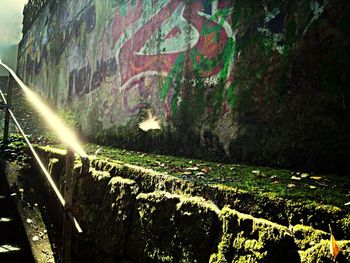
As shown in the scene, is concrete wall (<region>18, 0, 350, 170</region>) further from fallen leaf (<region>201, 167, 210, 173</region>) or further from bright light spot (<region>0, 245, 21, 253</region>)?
bright light spot (<region>0, 245, 21, 253</region>)

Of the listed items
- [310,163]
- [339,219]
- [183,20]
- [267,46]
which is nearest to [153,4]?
[183,20]

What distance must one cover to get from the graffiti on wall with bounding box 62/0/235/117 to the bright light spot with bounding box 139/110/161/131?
0.22 m

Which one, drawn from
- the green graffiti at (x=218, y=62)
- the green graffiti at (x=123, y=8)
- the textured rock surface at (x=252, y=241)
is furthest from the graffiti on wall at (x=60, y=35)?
the textured rock surface at (x=252, y=241)

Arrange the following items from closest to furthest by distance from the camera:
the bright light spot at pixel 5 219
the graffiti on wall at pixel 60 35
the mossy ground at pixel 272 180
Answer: the mossy ground at pixel 272 180 → the bright light spot at pixel 5 219 → the graffiti on wall at pixel 60 35

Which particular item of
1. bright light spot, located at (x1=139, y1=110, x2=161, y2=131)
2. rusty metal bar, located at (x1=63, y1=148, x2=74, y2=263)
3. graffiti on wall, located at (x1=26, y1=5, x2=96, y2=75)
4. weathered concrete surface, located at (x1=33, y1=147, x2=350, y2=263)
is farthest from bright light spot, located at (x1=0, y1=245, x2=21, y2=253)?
graffiti on wall, located at (x1=26, y1=5, x2=96, y2=75)

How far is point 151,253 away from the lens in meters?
1.72

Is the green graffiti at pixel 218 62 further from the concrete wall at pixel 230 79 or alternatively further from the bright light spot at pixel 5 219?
the bright light spot at pixel 5 219

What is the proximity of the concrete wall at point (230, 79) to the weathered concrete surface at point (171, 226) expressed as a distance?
1057mm

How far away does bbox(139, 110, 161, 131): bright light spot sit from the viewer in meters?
3.76

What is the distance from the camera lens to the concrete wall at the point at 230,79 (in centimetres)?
225

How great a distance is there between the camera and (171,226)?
166cm

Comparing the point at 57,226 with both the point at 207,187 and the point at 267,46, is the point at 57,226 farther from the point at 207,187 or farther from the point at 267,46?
the point at 267,46

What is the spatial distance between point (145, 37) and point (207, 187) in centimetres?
304

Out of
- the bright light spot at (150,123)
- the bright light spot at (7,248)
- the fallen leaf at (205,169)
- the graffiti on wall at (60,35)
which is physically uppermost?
the graffiti on wall at (60,35)
